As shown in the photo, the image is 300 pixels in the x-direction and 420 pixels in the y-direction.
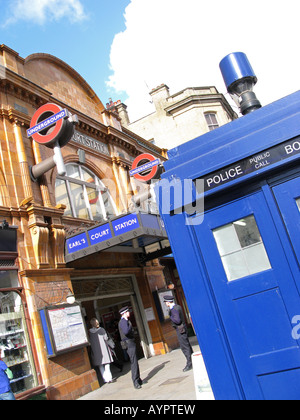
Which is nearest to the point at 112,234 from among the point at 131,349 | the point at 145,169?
the point at 131,349

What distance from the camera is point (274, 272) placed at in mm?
2775

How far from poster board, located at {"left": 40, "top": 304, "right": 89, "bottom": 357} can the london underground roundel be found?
14.3 ft

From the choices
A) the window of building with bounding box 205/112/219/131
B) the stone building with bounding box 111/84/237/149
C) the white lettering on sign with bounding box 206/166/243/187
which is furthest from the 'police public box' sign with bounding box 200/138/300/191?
the window of building with bounding box 205/112/219/131

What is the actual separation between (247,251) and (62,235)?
814 centimetres

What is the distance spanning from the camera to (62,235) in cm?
1041

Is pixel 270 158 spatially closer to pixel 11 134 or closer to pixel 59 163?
pixel 59 163

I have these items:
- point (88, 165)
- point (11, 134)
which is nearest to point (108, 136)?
point (88, 165)

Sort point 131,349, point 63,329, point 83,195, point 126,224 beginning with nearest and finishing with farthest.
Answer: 1. point 131,349
2. point 63,329
3. point 126,224
4. point 83,195

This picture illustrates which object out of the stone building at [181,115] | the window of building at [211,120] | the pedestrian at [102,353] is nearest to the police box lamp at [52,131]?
the pedestrian at [102,353]

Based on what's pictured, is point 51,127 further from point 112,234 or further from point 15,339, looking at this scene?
point 15,339

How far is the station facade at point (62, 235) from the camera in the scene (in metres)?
8.97

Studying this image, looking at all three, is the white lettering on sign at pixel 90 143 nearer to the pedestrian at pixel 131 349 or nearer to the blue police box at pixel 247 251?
the pedestrian at pixel 131 349

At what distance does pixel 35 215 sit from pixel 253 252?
784cm

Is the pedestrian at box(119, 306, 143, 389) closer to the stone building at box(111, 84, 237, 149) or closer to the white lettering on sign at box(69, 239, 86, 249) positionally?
the white lettering on sign at box(69, 239, 86, 249)
